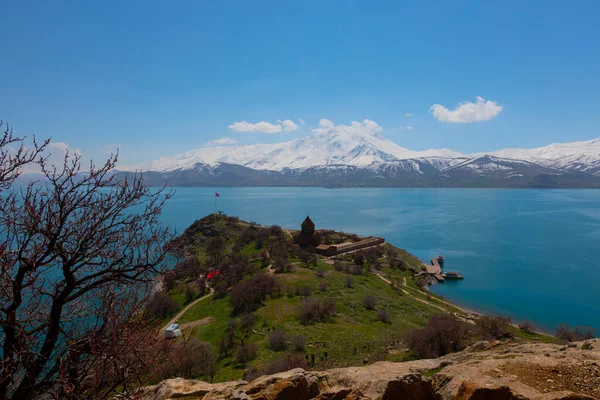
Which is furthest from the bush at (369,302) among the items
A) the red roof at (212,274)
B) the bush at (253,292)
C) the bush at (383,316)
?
the red roof at (212,274)

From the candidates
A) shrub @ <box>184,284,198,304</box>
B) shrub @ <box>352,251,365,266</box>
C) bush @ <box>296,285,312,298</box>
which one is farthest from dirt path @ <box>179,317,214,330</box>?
shrub @ <box>352,251,365,266</box>

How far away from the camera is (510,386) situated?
7.39 meters

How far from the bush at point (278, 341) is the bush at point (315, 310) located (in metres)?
5.14

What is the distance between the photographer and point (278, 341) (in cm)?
2628

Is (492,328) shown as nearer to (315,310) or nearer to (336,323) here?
(336,323)

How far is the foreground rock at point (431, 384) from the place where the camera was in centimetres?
755

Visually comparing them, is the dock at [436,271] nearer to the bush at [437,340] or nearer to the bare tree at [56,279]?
the bush at [437,340]

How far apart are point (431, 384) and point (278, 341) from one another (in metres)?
19.5

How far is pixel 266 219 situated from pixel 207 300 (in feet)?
311

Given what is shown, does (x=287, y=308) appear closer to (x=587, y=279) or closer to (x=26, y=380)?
(x=26, y=380)

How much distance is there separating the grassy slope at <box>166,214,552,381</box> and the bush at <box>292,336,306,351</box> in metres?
0.48

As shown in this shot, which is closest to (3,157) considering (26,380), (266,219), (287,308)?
(26,380)

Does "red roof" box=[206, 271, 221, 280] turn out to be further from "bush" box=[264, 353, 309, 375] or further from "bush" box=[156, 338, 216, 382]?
"bush" box=[264, 353, 309, 375]

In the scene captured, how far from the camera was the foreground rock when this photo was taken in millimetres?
7547
